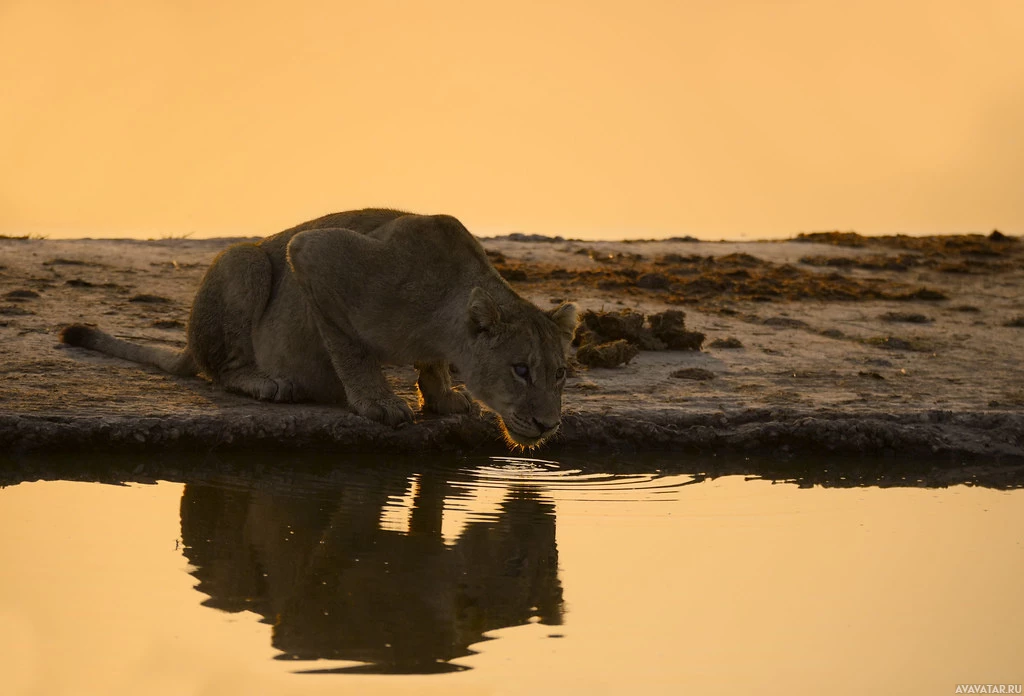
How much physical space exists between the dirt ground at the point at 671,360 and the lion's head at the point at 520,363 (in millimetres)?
767

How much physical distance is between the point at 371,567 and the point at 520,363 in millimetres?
1815

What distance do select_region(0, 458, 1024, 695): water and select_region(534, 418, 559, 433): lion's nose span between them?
35 cm

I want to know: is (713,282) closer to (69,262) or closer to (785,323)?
(785,323)

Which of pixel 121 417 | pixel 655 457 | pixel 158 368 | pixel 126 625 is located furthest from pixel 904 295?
pixel 126 625

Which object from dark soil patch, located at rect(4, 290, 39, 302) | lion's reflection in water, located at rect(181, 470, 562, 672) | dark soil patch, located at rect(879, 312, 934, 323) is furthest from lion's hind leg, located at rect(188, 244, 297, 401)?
dark soil patch, located at rect(879, 312, 934, 323)

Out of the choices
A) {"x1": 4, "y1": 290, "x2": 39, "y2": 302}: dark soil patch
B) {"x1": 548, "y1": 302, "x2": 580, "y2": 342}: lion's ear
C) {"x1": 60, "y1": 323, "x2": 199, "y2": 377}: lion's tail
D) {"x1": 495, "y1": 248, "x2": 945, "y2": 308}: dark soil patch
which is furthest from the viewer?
{"x1": 495, "y1": 248, "x2": 945, "y2": 308}: dark soil patch

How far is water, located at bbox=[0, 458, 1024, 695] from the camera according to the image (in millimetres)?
4871

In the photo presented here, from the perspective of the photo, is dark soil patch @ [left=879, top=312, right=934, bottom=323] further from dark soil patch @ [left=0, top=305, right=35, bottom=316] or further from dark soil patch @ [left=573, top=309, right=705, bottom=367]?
dark soil patch @ [left=0, top=305, right=35, bottom=316]

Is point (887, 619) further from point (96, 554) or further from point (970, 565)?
point (96, 554)

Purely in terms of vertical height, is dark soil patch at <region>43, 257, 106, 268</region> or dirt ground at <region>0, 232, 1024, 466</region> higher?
dark soil patch at <region>43, 257, 106, 268</region>

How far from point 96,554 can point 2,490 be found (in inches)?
53.3

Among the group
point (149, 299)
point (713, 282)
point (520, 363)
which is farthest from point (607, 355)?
point (713, 282)

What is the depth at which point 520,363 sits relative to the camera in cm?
752

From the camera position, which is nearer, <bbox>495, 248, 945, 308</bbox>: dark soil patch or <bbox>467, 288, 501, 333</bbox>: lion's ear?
<bbox>467, 288, 501, 333</bbox>: lion's ear
